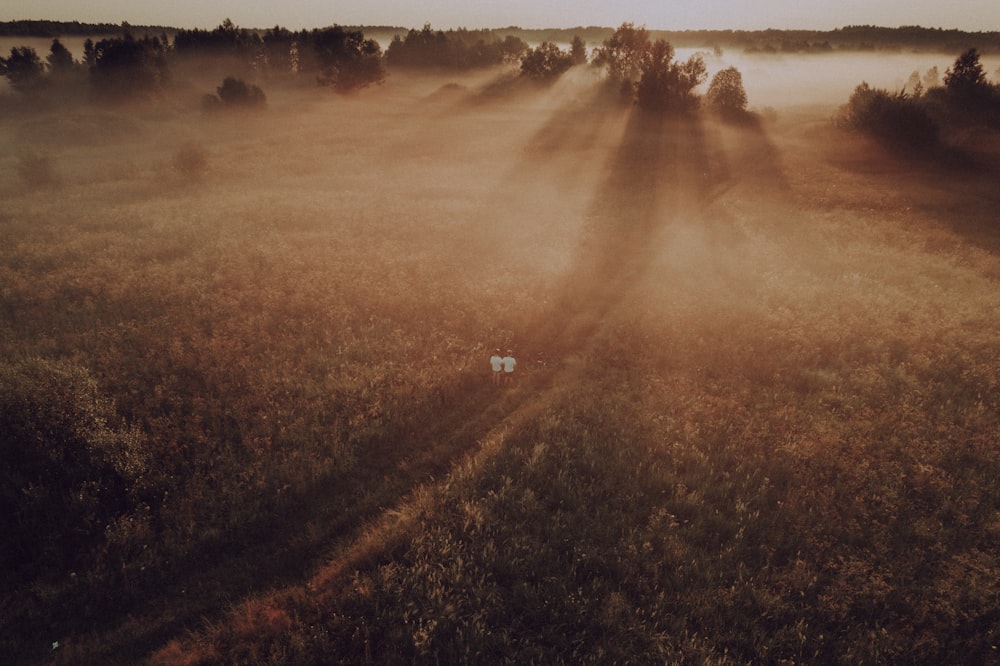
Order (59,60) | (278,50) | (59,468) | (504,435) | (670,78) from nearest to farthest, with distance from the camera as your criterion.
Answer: (59,468)
(504,435)
(670,78)
(59,60)
(278,50)

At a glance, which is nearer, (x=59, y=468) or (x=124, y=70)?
(x=59, y=468)

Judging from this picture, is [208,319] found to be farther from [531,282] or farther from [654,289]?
Result: [654,289]

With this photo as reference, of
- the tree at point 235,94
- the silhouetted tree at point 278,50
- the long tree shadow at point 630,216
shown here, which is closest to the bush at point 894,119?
the long tree shadow at point 630,216

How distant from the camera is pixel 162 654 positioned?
246 inches

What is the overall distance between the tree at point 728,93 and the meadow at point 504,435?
35.8 metres

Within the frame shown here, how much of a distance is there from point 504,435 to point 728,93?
6025 centimetres

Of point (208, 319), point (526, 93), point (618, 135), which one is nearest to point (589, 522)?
point (208, 319)

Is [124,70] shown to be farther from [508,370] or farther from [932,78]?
[932,78]

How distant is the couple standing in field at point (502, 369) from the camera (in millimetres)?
11977

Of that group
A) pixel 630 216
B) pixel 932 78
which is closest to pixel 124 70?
pixel 630 216

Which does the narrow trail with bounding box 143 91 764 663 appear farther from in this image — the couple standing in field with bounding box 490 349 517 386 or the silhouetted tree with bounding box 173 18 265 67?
the silhouetted tree with bounding box 173 18 265 67

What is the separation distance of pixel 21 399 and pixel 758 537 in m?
14.4

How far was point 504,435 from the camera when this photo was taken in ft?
33.5

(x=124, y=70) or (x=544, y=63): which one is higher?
→ (x=544, y=63)
